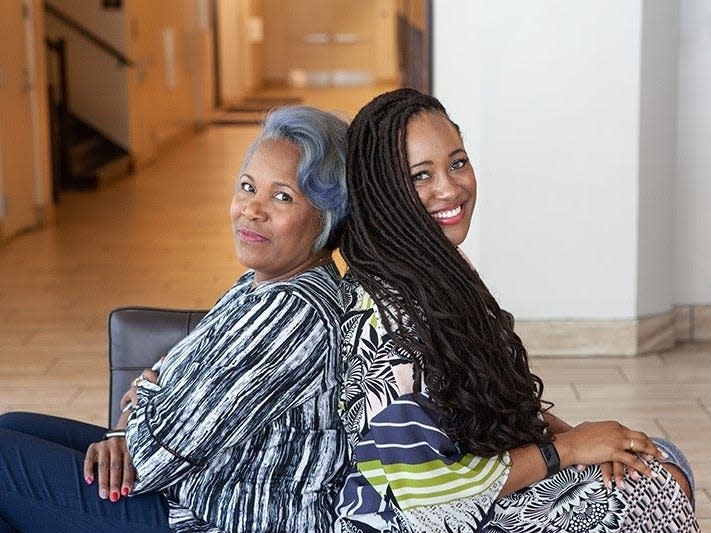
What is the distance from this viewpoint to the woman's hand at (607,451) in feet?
7.26

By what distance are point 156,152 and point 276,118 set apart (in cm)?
1116

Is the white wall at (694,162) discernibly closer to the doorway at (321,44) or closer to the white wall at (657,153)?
the white wall at (657,153)

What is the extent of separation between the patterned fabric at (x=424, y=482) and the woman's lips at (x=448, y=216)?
19 cm

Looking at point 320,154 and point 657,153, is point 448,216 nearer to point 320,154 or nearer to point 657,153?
point 320,154

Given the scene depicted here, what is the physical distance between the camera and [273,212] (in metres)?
2.27

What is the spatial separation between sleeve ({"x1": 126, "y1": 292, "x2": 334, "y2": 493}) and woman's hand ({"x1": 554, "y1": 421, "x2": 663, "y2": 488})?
1.53 feet

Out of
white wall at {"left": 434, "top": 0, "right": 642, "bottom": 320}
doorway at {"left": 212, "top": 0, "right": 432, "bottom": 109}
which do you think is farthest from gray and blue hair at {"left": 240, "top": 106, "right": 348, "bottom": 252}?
doorway at {"left": 212, "top": 0, "right": 432, "bottom": 109}

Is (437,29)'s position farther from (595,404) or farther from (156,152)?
(156,152)

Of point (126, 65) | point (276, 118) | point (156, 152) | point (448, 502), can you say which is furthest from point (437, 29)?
point (156, 152)

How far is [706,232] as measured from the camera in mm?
Answer: 5699

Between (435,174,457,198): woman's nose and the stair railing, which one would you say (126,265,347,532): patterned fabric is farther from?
the stair railing

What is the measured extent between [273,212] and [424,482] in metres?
0.59

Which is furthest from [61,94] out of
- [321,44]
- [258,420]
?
[321,44]

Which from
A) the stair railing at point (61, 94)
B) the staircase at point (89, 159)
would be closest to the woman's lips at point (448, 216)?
the stair railing at point (61, 94)
